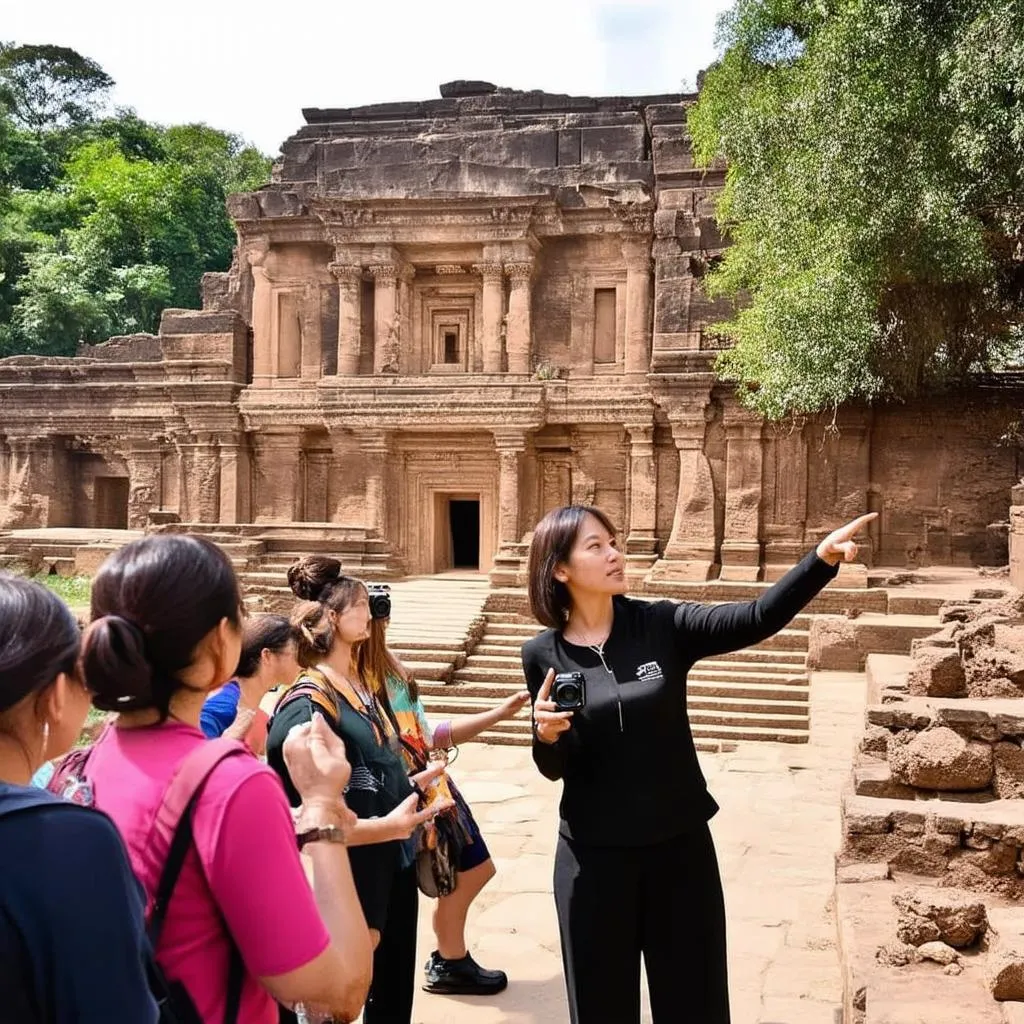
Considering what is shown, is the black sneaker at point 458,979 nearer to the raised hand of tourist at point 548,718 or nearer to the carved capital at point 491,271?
the raised hand of tourist at point 548,718

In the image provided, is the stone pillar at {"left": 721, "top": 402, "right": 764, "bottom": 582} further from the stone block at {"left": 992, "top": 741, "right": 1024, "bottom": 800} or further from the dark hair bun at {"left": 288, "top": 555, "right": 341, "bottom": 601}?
the dark hair bun at {"left": 288, "top": 555, "right": 341, "bottom": 601}

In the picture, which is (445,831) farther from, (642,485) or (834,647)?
(642,485)

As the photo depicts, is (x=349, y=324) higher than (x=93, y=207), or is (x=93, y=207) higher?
(x=93, y=207)

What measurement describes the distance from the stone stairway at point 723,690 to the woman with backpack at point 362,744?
7424 mm

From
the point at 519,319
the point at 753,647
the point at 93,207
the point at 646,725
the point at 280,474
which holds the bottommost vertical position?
the point at 753,647

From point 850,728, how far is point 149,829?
369 inches

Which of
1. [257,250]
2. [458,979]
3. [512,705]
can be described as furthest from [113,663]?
[257,250]

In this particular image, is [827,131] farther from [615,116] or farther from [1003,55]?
[615,116]

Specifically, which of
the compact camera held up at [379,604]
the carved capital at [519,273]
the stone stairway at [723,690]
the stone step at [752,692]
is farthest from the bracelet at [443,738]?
the carved capital at [519,273]

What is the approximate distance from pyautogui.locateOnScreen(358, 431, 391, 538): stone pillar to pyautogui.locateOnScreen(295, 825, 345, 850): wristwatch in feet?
54.9

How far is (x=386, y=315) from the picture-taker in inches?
746

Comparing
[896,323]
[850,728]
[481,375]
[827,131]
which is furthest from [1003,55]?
[481,375]

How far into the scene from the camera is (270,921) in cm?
165

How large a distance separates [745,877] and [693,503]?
11.1 m
